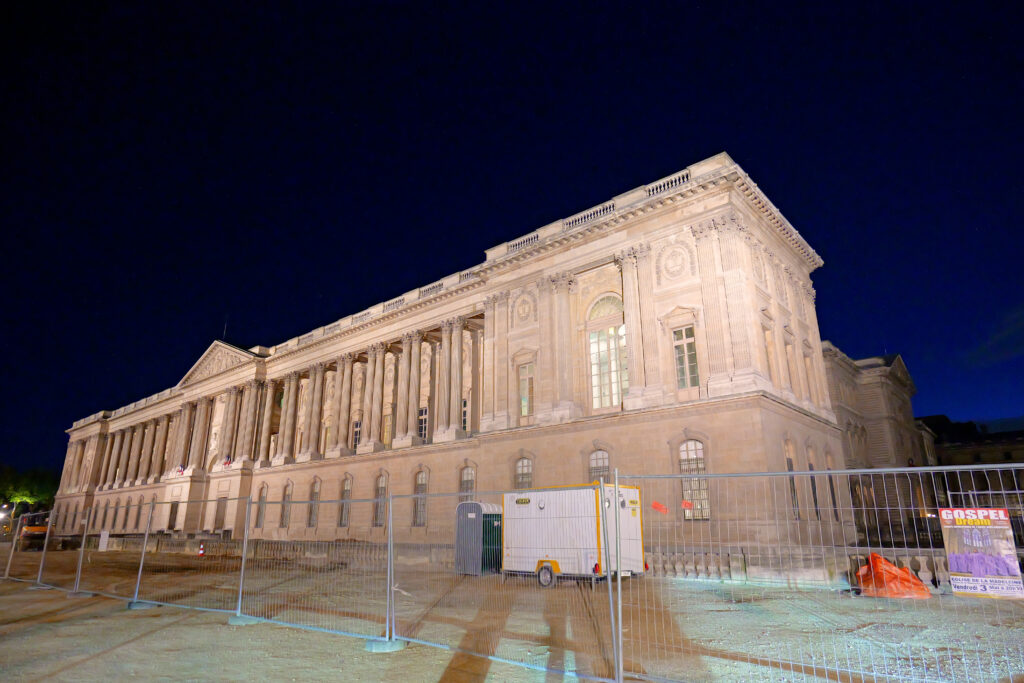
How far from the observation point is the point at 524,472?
3020 cm

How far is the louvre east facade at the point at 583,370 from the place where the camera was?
24.5 m

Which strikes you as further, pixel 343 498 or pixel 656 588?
pixel 343 498

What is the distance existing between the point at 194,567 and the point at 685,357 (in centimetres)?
2625

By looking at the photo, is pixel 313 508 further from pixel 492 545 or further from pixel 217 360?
pixel 492 545

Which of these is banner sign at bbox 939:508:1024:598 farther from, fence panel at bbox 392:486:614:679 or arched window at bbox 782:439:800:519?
arched window at bbox 782:439:800:519

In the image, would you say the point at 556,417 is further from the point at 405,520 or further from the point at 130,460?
the point at 130,460

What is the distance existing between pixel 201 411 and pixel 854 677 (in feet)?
211

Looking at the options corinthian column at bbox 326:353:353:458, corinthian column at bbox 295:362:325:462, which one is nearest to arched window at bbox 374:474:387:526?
corinthian column at bbox 326:353:353:458

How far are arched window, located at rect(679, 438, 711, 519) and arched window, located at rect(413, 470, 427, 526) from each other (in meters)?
18.2

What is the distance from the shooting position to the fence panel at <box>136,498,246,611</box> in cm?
1669

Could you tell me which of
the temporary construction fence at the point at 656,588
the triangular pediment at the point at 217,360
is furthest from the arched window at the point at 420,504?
the triangular pediment at the point at 217,360

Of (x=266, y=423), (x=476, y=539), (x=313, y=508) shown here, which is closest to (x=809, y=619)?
(x=476, y=539)

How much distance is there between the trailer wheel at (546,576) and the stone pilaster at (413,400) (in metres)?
22.7

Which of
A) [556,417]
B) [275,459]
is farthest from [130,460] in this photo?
[556,417]
